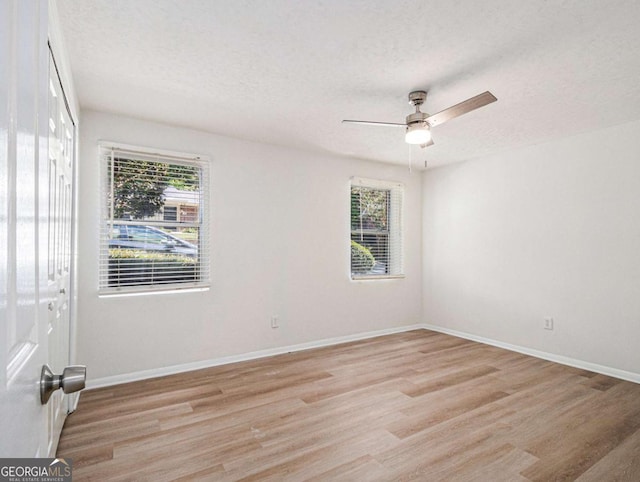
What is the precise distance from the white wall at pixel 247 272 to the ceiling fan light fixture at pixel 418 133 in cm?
190

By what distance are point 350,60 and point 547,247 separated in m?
3.28

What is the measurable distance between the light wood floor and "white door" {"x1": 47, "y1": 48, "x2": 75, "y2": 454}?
1.36 ft

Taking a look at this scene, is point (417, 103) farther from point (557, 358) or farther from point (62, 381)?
point (557, 358)

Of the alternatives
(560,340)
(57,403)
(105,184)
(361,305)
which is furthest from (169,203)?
(560,340)

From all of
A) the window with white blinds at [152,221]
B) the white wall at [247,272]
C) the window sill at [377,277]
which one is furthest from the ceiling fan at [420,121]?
the window sill at [377,277]

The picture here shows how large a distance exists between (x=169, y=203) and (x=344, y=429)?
2707 mm

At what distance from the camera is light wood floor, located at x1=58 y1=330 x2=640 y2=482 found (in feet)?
6.97

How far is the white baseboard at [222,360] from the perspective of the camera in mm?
3367

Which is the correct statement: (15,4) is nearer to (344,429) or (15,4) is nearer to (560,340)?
(344,429)

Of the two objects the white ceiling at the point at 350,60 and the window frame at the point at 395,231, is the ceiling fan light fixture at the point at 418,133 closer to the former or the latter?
the white ceiling at the point at 350,60

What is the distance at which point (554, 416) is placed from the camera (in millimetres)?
2764

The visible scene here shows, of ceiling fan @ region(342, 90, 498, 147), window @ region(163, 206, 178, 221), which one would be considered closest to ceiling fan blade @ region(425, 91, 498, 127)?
ceiling fan @ region(342, 90, 498, 147)

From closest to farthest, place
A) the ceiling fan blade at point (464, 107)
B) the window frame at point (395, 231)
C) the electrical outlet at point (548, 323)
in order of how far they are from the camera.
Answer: the ceiling fan blade at point (464, 107) → the electrical outlet at point (548, 323) → the window frame at point (395, 231)

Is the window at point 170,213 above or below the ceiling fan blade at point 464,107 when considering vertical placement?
below
